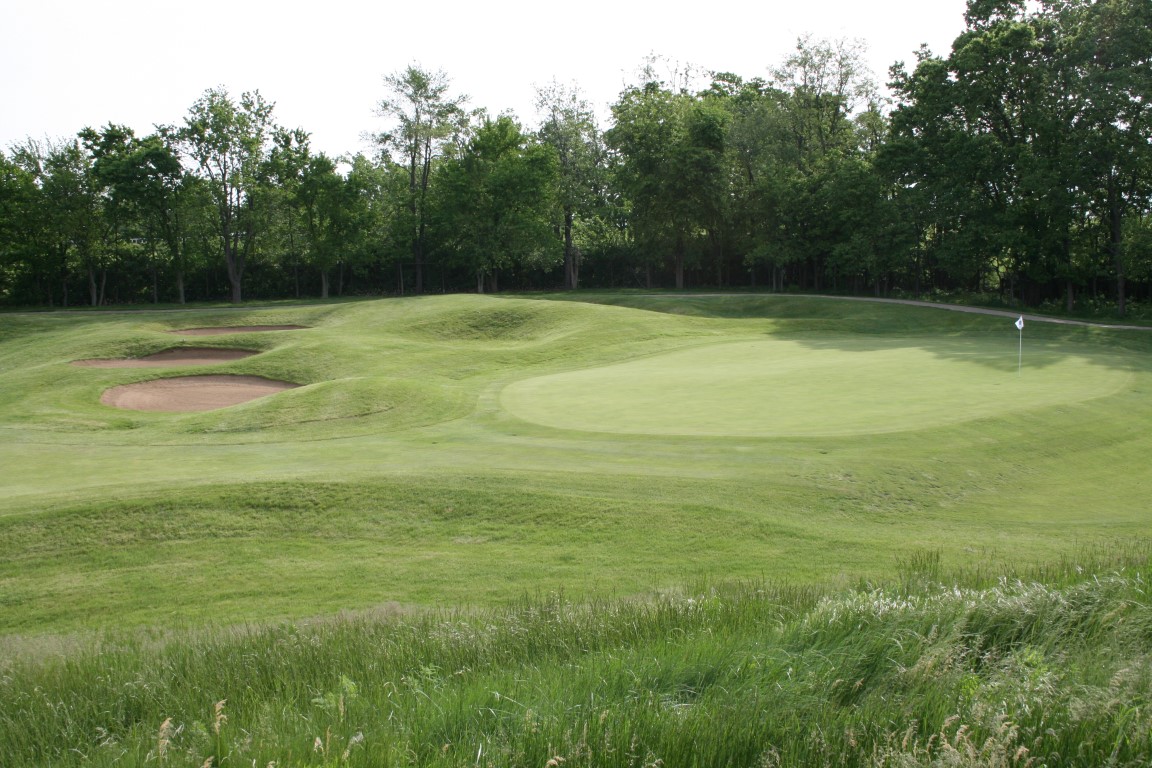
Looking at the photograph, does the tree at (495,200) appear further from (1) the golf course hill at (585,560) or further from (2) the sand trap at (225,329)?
(1) the golf course hill at (585,560)

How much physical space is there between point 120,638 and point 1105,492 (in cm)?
1651

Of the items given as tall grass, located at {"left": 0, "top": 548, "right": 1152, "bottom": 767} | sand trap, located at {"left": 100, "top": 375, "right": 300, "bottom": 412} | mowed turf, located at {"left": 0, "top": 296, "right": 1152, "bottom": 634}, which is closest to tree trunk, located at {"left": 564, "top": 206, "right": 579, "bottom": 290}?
mowed turf, located at {"left": 0, "top": 296, "right": 1152, "bottom": 634}

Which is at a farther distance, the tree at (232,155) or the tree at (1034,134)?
the tree at (232,155)

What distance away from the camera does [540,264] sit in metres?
73.4

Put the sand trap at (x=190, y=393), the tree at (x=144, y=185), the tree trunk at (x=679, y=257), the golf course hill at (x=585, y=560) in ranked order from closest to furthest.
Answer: the golf course hill at (x=585, y=560), the sand trap at (x=190, y=393), the tree at (x=144, y=185), the tree trunk at (x=679, y=257)

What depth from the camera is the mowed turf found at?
37.5 ft

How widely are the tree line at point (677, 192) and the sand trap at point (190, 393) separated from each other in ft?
114

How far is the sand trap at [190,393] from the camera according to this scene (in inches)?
1115

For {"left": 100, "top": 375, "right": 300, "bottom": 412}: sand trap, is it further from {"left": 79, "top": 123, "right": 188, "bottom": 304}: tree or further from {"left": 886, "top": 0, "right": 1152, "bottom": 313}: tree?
{"left": 886, "top": 0, "right": 1152, "bottom": 313}: tree

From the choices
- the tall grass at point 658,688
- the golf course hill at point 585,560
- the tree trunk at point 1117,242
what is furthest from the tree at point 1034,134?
the tall grass at point 658,688

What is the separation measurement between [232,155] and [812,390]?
5376 centimetres

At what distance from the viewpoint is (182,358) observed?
37.8m

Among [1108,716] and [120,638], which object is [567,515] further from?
[1108,716]

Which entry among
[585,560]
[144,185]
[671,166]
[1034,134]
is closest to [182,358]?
[144,185]
